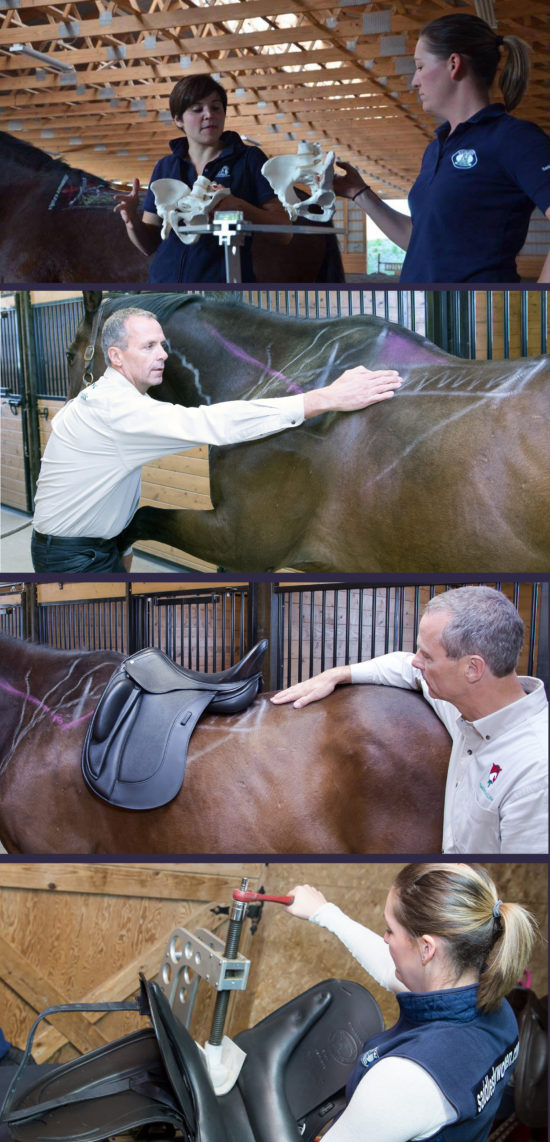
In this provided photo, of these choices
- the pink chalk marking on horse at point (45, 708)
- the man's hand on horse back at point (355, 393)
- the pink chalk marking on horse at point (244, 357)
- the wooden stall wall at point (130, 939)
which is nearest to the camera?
the man's hand on horse back at point (355, 393)

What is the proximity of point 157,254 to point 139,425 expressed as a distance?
0.70 meters

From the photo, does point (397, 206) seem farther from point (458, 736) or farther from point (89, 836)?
point (89, 836)

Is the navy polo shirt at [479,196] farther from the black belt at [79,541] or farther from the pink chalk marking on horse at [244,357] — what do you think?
the black belt at [79,541]

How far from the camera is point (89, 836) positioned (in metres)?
1.70

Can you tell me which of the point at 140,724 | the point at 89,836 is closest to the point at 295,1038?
the point at 89,836

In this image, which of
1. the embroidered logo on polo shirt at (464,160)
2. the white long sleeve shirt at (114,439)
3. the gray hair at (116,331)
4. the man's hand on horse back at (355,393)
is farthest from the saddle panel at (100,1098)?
the embroidered logo on polo shirt at (464,160)

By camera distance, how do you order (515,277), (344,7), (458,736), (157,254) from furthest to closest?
(344,7), (157,254), (515,277), (458,736)

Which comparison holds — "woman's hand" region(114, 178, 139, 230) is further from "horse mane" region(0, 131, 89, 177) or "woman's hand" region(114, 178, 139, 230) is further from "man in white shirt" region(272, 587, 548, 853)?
"man in white shirt" region(272, 587, 548, 853)

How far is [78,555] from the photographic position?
1743 millimetres

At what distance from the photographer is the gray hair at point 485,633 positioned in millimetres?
1376

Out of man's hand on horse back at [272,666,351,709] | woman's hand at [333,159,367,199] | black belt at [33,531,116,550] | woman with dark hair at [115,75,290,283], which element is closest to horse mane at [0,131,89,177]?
woman with dark hair at [115,75,290,283]

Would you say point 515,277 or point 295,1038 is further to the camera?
point 515,277

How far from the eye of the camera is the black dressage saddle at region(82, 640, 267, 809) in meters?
1.64

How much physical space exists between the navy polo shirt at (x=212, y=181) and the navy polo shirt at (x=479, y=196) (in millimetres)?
378
